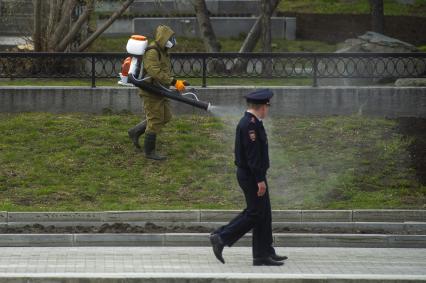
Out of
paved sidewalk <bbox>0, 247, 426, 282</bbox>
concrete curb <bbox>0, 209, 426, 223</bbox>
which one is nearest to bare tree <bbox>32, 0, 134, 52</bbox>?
concrete curb <bbox>0, 209, 426, 223</bbox>

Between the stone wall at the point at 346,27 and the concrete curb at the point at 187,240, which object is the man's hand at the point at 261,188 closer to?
the concrete curb at the point at 187,240

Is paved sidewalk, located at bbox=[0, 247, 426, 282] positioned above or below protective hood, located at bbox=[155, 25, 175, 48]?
below

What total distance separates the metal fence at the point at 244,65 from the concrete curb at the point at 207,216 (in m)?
5.41

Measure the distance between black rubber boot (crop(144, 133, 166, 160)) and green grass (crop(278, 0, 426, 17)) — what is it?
16292mm

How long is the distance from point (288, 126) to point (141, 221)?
510 centimetres

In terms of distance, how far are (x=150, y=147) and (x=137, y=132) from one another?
18.0 inches

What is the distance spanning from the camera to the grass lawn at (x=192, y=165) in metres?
13.9

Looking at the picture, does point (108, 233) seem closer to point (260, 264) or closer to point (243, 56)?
point (260, 264)

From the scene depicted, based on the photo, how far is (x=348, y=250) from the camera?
1208cm

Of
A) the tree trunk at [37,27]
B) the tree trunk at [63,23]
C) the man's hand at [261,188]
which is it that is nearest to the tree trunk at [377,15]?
the tree trunk at [63,23]

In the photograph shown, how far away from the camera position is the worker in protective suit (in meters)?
14.9

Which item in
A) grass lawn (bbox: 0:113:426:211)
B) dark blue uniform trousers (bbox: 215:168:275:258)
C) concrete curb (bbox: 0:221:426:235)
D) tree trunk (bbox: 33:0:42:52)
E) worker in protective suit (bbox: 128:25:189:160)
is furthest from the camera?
tree trunk (bbox: 33:0:42:52)

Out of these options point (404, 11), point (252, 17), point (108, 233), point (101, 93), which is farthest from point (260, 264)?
point (404, 11)

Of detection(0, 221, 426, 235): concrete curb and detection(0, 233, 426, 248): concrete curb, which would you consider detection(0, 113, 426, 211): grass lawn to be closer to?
detection(0, 221, 426, 235): concrete curb
